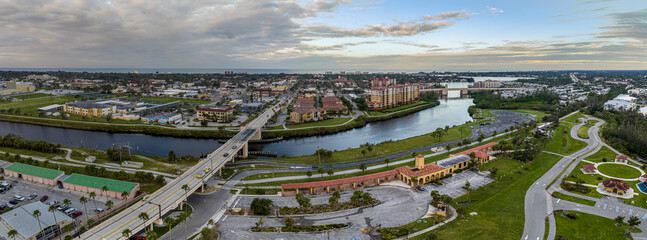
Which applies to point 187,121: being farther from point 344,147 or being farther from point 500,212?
point 500,212

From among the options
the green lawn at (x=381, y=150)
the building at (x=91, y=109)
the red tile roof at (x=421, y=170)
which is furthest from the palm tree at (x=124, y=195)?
the building at (x=91, y=109)

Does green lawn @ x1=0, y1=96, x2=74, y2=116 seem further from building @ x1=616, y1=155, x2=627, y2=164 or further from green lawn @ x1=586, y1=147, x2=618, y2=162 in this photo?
building @ x1=616, y1=155, x2=627, y2=164

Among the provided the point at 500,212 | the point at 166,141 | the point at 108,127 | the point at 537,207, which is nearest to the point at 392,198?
the point at 500,212

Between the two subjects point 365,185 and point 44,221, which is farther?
point 365,185

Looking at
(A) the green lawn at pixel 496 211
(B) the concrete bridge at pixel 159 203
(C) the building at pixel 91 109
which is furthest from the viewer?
(C) the building at pixel 91 109

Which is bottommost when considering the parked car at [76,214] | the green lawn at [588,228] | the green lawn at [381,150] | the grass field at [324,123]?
the green lawn at [588,228]

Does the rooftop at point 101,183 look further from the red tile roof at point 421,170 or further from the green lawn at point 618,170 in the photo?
the green lawn at point 618,170
